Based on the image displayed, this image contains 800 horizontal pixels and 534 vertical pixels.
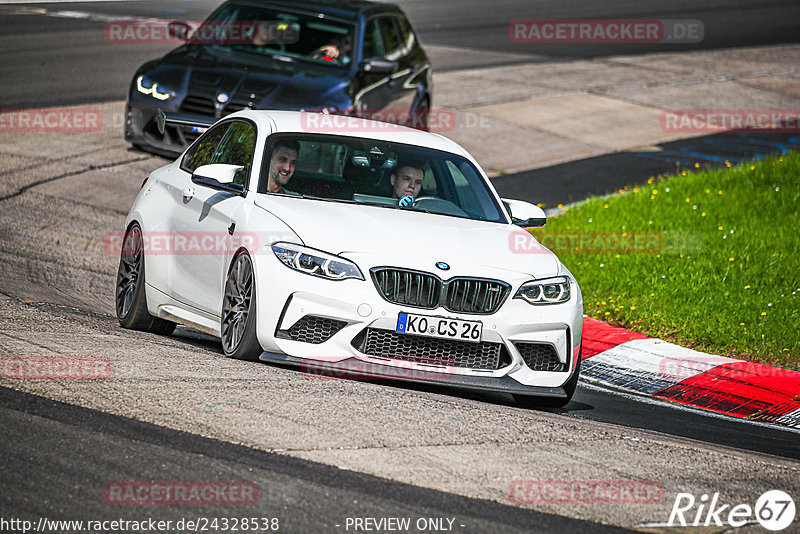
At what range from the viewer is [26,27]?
944 inches

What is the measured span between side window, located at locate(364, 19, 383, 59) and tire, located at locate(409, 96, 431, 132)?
1.05m

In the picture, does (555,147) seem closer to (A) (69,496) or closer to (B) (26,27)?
(B) (26,27)

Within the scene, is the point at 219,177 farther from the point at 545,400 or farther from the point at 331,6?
the point at 331,6

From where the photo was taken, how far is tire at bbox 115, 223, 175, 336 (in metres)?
8.31

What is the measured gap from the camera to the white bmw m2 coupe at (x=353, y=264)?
268 inches

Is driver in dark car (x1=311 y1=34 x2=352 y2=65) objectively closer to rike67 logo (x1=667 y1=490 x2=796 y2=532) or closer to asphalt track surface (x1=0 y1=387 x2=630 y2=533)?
asphalt track surface (x1=0 y1=387 x2=630 y2=533)

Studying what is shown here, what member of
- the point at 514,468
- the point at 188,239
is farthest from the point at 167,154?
the point at 514,468

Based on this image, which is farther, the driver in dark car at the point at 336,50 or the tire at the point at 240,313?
the driver in dark car at the point at 336,50

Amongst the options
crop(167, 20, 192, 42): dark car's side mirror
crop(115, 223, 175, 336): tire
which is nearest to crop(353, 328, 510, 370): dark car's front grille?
crop(115, 223, 175, 336): tire

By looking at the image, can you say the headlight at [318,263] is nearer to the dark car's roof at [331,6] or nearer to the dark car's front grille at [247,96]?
the dark car's front grille at [247,96]

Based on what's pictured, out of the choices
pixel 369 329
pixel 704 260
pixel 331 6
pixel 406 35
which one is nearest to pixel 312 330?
pixel 369 329

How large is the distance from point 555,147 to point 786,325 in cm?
822

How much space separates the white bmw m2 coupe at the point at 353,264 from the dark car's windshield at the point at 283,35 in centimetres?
577

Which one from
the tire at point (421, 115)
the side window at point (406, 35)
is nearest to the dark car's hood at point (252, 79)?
the tire at point (421, 115)
